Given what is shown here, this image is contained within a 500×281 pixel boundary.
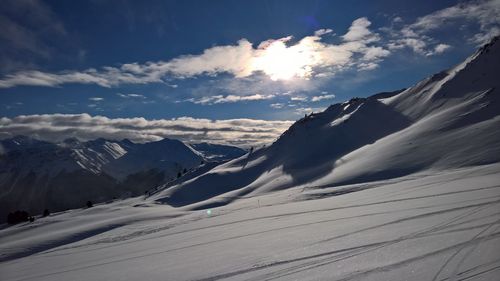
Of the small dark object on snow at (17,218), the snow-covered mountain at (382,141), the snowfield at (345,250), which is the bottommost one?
the snowfield at (345,250)

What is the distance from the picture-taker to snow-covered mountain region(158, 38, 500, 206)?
5919cm

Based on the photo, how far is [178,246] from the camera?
19875mm

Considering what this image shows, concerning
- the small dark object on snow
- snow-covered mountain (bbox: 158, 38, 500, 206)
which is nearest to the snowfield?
snow-covered mountain (bbox: 158, 38, 500, 206)

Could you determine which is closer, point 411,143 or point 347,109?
point 411,143

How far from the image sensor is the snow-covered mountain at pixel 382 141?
59188 millimetres

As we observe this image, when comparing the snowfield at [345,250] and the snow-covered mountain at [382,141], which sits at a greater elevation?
the snow-covered mountain at [382,141]

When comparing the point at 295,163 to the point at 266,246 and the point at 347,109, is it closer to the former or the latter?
the point at 347,109

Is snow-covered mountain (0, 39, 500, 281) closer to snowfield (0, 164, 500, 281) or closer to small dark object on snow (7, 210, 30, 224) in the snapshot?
snowfield (0, 164, 500, 281)

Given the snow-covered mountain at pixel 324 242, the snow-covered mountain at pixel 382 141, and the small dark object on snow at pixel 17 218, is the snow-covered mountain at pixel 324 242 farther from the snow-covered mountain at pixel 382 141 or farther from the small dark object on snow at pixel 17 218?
the small dark object on snow at pixel 17 218

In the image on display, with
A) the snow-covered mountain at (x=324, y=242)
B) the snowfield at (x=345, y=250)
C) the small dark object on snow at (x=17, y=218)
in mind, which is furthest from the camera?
the small dark object on snow at (x=17, y=218)

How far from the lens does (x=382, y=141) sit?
92.1 meters

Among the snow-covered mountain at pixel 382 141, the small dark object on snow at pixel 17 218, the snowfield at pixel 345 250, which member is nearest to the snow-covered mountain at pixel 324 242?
the snowfield at pixel 345 250

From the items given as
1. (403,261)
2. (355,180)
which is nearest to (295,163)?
(355,180)

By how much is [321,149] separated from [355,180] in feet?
180
